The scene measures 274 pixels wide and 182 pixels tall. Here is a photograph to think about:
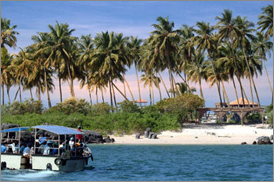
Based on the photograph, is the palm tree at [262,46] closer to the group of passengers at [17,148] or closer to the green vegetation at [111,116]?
the green vegetation at [111,116]

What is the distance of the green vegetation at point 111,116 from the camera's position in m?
63.8

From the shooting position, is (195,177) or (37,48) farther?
(37,48)

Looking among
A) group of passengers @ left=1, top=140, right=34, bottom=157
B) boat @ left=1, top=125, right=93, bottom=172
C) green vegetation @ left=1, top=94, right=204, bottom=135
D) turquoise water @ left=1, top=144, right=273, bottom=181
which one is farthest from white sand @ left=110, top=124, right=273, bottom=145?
group of passengers @ left=1, top=140, right=34, bottom=157

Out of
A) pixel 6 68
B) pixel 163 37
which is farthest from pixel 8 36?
pixel 163 37

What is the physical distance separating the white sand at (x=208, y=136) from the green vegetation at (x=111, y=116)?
150 centimetres

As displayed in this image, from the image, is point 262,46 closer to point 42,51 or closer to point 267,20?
point 267,20

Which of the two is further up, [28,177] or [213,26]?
[213,26]

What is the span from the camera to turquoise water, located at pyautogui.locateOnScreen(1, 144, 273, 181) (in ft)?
98.8

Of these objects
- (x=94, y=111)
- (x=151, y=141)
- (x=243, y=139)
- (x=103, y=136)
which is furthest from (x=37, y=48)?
(x=243, y=139)

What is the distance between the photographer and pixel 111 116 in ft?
218

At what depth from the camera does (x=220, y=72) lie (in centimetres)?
9075

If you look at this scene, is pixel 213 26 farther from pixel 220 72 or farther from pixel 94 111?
pixel 94 111

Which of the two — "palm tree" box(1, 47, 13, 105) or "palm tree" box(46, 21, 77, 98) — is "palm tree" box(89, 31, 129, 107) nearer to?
"palm tree" box(46, 21, 77, 98)

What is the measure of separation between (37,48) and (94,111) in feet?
65.4
